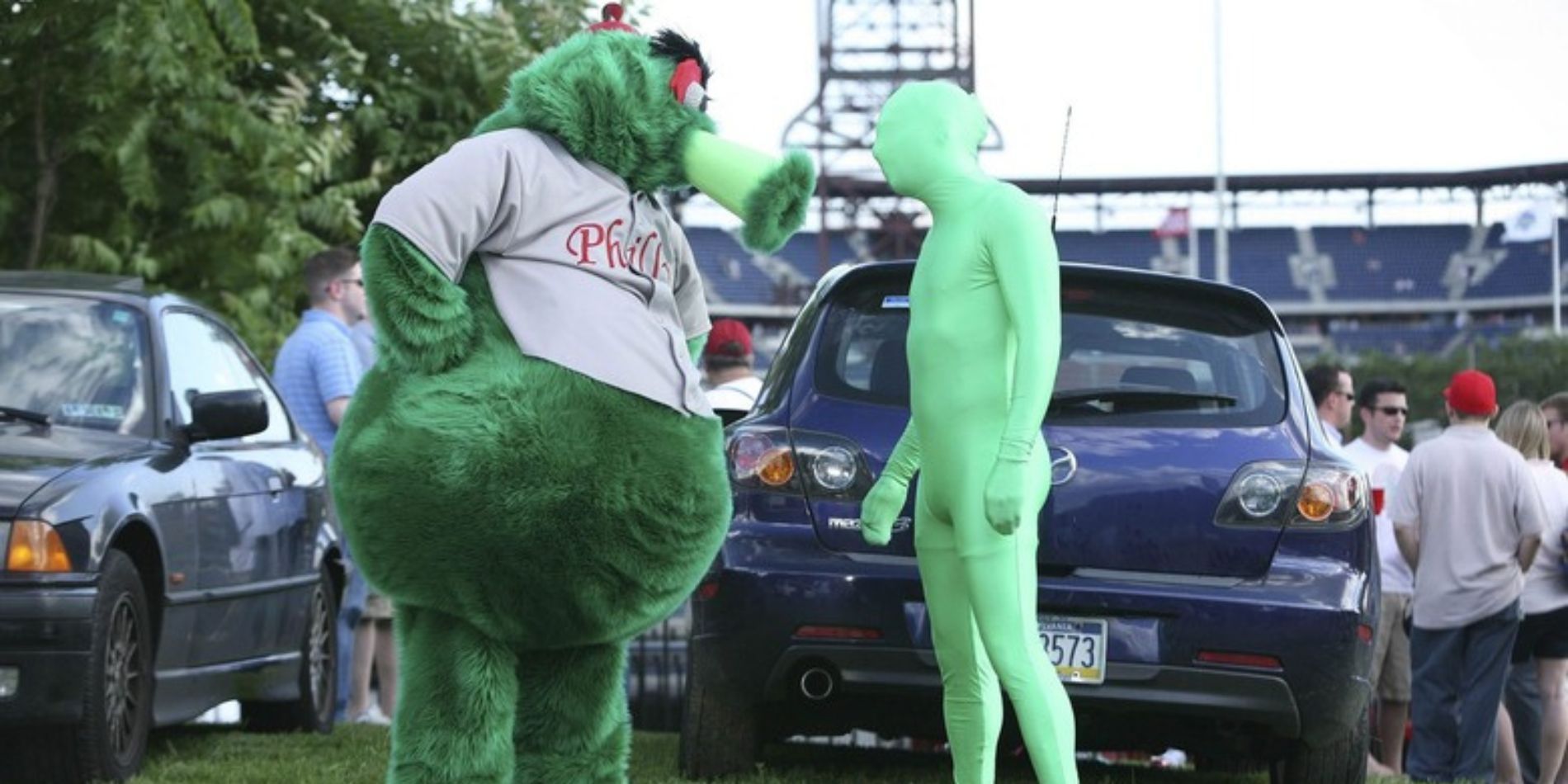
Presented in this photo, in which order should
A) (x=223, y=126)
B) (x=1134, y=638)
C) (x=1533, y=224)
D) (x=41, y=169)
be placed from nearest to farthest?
(x=1134, y=638) < (x=41, y=169) < (x=223, y=126) < (x=1533, y=224)

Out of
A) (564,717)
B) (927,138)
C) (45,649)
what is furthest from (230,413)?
(927,138)

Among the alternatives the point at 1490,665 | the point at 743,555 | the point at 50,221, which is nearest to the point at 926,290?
the point at 743,555

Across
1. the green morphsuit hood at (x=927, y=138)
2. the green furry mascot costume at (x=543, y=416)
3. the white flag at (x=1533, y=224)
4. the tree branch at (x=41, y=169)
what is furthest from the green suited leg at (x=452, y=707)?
the white flag at (x=1533, y=224)

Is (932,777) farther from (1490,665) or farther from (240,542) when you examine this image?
(1490,665)

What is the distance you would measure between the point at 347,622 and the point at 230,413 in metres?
2.67

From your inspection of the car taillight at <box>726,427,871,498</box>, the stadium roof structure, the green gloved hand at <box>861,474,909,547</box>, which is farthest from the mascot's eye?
the stadium roof structure

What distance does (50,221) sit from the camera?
13547 millimetres

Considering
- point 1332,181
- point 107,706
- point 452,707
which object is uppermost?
point 1332,181

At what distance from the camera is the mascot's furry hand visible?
4.69 meters

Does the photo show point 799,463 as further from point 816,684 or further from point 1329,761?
point 1329,761

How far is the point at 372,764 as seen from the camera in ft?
25.1

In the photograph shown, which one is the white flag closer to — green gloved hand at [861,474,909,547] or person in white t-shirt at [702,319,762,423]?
person in white t-shirt at [702,319,762,423]

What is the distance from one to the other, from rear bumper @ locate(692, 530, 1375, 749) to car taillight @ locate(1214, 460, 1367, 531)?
0.13 metres

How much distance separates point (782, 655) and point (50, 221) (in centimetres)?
802
